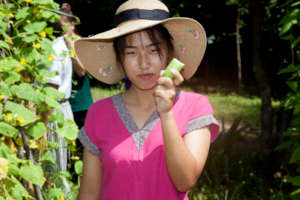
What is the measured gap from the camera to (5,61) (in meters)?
1.94

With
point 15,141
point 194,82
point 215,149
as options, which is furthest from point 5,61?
point 194,82

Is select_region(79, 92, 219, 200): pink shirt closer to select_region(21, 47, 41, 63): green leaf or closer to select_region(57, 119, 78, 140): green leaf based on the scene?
select_region(57, 119, 78, 140): green leaf

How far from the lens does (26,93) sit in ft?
6.43

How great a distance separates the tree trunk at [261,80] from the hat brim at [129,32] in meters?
3.08

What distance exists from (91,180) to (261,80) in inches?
135

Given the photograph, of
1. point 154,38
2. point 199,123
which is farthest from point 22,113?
point 199,123

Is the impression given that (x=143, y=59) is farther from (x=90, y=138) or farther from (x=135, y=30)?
(x=90, y=138)

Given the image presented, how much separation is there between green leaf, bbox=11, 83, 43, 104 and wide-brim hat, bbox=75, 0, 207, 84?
0.38 metres

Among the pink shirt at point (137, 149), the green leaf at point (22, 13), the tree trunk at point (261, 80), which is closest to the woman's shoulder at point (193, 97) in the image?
the pink shirt at point (137, 149)

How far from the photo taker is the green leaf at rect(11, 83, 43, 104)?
194 centimetres

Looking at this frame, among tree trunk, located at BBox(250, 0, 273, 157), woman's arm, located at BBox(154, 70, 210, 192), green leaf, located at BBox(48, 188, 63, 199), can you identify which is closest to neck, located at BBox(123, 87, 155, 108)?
woman's arm, located at BBox(154, 70, 210, 192)

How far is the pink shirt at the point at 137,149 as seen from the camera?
1.42m

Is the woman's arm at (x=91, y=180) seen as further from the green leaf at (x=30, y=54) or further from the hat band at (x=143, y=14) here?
the green leaf at (x=30, y=54)

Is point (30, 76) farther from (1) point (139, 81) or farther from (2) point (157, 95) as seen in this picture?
(2) point (157, 95)
